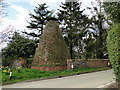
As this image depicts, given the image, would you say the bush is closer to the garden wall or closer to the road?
the road

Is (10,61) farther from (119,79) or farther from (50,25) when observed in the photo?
(119,79)

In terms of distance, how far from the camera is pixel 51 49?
20.5m

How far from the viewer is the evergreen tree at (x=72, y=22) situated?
103 ft

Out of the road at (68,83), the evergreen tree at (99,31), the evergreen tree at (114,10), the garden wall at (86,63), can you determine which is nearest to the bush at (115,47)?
the evergreen tree at (114,10)

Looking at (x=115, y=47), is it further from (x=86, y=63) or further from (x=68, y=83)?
(x=86, y=63)

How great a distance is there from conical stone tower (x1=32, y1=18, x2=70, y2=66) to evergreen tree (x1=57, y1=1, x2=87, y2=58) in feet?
32.2

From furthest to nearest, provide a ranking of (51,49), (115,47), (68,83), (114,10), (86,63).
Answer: (86,63) < (51,49) < (68,83) < (114,10) < (115,47)

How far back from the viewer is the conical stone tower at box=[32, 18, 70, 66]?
2000 centimetres

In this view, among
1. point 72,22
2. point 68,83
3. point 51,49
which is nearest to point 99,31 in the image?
point 72,22

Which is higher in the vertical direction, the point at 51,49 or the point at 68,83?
the point at 51,49

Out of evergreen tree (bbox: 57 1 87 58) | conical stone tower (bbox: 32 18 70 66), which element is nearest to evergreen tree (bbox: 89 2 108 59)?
evergreen tree (bbox: 57 1 87 58)

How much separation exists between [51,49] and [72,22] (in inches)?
597

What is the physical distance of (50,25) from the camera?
21953 mm

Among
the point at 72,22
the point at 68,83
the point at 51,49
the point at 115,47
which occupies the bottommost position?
the point at 68,83
